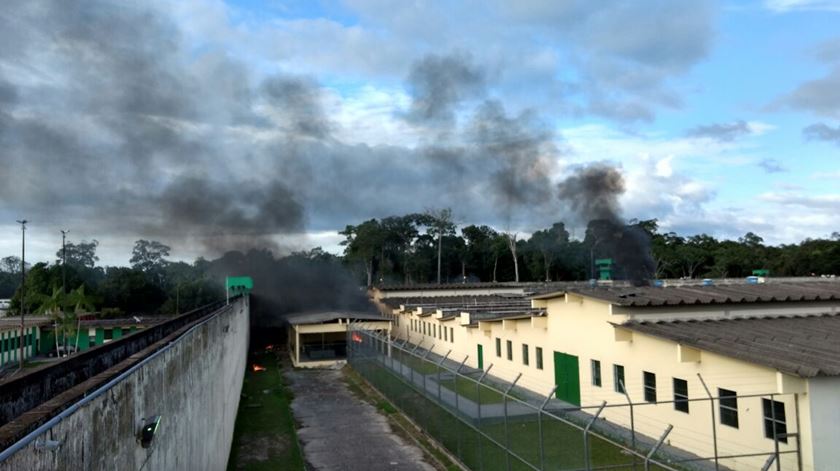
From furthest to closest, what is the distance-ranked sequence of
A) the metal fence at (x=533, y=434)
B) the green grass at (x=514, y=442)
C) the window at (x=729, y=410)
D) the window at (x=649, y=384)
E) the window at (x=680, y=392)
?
the window at (x=649, y=384) → the window at (x=680, y=392) → the window at (x=729, y=410) → the green grass at (x=514, y=442) → the metal fence at (x=533, y=434)

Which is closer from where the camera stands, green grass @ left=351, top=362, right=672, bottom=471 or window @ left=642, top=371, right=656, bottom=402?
green grass @ left=351, top=362, right=672, bottom=471

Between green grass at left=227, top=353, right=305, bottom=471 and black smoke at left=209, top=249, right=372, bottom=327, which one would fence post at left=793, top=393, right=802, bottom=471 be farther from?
black smoke at left=209, top=249, right=372, bottom=327

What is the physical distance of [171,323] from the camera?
637 inches

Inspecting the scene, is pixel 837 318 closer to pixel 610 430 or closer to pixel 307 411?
pixel 610 430

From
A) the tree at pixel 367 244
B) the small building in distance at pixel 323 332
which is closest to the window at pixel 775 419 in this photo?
the small building in distance at pixel 323 332

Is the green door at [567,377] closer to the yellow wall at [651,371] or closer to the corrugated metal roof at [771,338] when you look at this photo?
the yellow wall at [651,371]

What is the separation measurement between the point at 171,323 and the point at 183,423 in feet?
28.7

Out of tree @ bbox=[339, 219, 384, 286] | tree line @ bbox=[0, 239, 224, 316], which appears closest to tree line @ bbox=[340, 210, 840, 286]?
tree @ bbox=[339, 219, 384, 286]

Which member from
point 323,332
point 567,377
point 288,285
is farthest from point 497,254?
point 567,377

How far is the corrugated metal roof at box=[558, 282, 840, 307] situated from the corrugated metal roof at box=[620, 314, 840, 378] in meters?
0.60

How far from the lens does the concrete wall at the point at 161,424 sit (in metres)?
3.57

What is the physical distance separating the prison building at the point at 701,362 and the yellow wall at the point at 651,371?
1.2 inches

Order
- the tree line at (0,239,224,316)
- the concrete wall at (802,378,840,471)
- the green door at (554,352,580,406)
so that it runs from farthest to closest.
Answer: the tree line at (0,239,224,316) < the green door at (554,352,580,406) < the concrete wall at (802,378,840,471)

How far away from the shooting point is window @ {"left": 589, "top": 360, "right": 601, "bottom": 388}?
20109 mm
